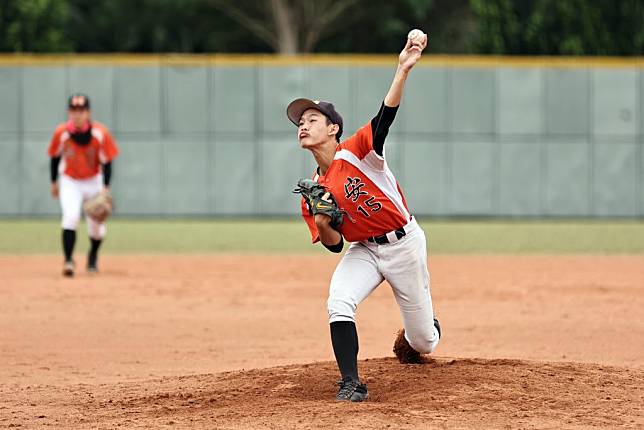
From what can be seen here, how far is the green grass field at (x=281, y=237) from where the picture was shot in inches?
672

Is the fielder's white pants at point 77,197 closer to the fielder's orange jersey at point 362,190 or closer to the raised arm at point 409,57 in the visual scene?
the fielder's orange jersey at point 362,190

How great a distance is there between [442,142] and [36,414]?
62.0 ft

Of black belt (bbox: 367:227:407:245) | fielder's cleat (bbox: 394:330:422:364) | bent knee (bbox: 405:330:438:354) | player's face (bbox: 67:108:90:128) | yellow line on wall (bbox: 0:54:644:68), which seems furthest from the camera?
yellow line on wall (bbox: 0:54:644:68)

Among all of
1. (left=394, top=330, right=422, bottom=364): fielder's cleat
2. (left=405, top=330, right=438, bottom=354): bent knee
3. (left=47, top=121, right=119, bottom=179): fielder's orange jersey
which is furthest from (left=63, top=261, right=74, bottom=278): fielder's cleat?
(left=405, top=330, right=438, bottom=354): bent knee

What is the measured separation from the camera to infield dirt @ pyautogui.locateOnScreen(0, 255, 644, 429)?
5617 millimetres

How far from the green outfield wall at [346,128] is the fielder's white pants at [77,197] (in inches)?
431

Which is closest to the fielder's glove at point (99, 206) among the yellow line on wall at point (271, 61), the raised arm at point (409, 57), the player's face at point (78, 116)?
the player's face at point (78, 116)

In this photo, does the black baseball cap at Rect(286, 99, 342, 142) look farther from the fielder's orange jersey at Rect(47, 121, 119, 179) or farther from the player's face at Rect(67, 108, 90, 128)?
the fielder's orange jersey at Rect(47, 121, 119, 179)

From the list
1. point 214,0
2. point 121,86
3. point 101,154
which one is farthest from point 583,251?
point 214,0

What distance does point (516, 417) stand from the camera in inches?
214

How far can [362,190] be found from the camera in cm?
596

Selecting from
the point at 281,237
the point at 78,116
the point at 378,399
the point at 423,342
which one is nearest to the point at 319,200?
the point at 378,399

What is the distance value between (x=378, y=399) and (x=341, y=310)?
488 millimetres

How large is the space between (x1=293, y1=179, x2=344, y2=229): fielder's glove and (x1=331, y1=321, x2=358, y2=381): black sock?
1.68 ft
